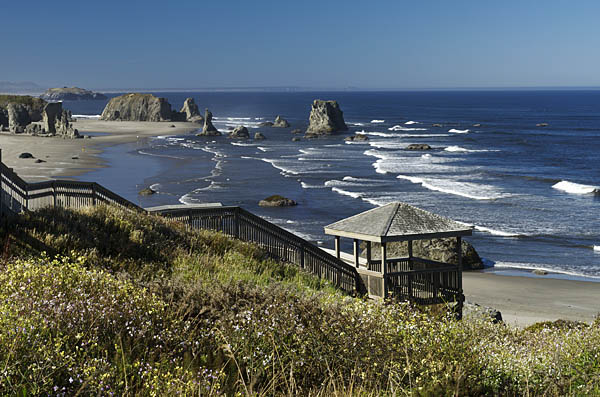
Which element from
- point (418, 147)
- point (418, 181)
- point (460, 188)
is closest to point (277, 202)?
point (460, 188)

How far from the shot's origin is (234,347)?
613cm

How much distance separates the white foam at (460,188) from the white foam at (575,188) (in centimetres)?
563

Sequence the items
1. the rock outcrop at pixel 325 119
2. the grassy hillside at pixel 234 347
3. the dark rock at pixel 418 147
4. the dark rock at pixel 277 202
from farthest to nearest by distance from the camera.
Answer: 1. the rock outcrop at pixel 325 119
2. the dark rock at pixel 418 147
3. the dark rock at pixel 277 202
4. the grassy hillside at pixel 234 347

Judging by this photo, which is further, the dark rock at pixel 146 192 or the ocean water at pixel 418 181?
the dark rock at pixel 146 192

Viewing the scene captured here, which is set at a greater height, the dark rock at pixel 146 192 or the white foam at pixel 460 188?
the dark rock at pixel 146 192

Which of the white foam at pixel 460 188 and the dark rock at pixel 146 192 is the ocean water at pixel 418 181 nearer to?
the white foam at pixel 460 188

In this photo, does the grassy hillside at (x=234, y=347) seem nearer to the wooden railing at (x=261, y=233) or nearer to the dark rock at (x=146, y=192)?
the wooden railing at (x=261, y=233)

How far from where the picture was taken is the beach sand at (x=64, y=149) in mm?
59500

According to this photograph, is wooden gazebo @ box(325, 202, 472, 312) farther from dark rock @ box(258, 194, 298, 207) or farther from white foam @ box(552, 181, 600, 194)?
white foam @ box(552, 181, 600, 194)

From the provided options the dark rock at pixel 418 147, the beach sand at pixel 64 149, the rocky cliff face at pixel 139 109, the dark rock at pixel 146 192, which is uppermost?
the rocky cliff face at pixel 139 109

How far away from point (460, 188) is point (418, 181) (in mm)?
4548

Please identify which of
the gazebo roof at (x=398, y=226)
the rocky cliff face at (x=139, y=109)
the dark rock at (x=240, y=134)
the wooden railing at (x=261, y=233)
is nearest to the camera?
the wooden railing at (x=261, y=233)

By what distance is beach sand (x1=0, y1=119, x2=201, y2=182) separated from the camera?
195ft

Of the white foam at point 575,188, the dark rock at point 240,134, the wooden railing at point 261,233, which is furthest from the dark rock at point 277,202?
the dark rock at point 240,134
